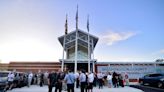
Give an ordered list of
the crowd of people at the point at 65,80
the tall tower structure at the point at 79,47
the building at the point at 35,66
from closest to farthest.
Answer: the crowd of people at the point at 65,80, the tall tower structure at the point at 79,47, the building at the point at 35,66

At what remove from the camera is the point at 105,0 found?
65.9ft

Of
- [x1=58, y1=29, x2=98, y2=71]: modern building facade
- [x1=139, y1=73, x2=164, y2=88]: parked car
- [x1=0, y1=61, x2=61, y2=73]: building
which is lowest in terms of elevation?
[x1=139, y1=73, x2=164, y2=88]: parked car

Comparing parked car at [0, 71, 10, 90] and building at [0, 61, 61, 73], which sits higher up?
building at [0, 61, 61, 73]

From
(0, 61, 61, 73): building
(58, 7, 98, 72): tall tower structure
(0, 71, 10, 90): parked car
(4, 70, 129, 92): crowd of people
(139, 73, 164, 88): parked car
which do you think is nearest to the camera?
(4, 70, 129, 92): crowd of people

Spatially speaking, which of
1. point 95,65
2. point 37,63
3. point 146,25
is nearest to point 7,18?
point 37,63

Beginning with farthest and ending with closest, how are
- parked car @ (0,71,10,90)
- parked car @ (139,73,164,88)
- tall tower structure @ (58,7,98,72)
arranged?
1. tall tower structure @ (58,7,98,72)
2. parked car @ (139,73,164,88)
3. parked car @ (0,71,10,90)

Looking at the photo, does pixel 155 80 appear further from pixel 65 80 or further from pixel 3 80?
pixel 3 80

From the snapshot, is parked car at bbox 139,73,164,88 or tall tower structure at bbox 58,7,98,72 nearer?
parked car at bbox 139,73,164,88

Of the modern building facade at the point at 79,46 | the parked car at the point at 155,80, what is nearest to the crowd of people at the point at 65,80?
the parked car at the point at 155,80

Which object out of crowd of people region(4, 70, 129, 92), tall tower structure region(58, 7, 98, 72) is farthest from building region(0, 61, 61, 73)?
crowd of people region(4, 70, 129, 92)

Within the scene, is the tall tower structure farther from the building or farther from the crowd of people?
the crowd of people

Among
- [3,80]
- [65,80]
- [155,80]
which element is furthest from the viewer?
[155,80]

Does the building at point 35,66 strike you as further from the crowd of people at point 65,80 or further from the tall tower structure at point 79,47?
the crowd of people at point 65,80

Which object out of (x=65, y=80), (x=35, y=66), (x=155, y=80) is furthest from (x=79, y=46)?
(x=65, y=80)
